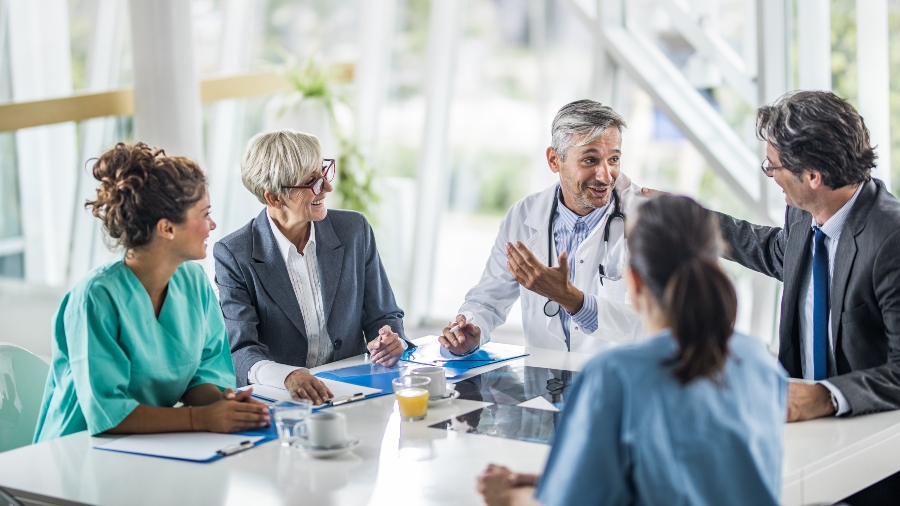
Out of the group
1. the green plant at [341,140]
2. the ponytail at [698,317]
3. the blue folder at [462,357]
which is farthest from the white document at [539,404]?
the green plant at [341,140]

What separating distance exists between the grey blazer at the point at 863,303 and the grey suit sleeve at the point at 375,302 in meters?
1.35

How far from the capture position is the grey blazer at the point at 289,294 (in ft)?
10.4

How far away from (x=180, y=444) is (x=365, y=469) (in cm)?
48

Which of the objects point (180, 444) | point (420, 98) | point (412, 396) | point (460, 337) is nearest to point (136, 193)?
point (180, 444)

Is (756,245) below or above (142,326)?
above

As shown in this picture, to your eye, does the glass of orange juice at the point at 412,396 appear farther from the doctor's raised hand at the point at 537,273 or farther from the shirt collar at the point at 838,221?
the shirt collar at the point at 838,221

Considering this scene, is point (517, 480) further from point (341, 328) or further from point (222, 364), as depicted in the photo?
point (341, 328)

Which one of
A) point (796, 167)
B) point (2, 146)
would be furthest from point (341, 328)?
point (2, 146)

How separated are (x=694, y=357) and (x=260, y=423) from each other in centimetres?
128

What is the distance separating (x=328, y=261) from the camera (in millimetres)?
3387

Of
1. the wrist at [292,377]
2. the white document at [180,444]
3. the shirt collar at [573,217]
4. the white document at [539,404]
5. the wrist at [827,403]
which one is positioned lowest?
the white document at [180,444]

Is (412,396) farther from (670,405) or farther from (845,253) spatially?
(845,253)

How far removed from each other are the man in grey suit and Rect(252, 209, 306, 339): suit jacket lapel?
1.58m

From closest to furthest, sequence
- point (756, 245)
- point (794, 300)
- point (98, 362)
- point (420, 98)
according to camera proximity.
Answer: point (98, 362)
point (794, 300)
point (756, 245)
point (420, 98)
